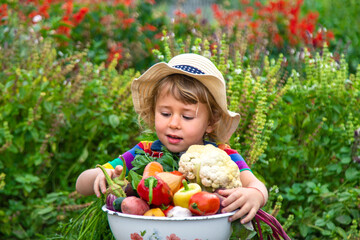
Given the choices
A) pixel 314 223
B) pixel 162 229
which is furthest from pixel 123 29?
pixel 162 229

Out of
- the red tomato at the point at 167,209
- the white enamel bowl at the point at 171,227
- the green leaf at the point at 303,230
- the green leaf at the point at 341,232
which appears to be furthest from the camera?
the green leaf at the point at 303,230

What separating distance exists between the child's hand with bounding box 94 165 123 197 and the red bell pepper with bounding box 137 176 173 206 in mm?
215

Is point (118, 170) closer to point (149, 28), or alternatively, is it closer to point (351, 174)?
point (351, 174)

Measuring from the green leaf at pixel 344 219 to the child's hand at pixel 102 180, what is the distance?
1645mm

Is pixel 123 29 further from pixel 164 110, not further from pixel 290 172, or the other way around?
pixel 164 110

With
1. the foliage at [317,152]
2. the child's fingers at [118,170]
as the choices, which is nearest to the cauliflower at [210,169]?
the child's fingers at [118,170]

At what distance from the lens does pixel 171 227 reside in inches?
73.5

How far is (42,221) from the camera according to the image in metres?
3.46

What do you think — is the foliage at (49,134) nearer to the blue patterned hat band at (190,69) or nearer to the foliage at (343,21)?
the blue patterned hat band at (190,69)

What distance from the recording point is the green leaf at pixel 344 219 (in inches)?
125

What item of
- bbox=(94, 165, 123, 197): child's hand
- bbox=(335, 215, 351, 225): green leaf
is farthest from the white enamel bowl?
bbox=(335, 215, 351, 225): green leaf

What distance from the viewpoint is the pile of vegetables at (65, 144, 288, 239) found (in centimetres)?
193

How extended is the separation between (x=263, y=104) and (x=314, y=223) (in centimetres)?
89

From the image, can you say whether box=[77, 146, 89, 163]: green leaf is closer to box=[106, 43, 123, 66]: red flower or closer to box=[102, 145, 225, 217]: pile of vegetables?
box=[102, 145, 225, 217]: pile of vegetables
